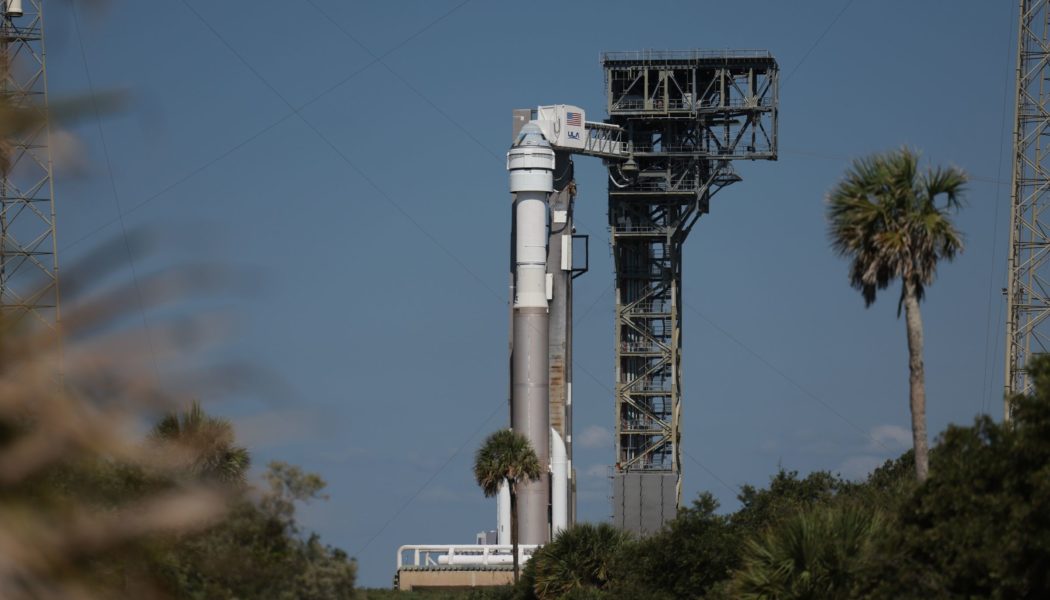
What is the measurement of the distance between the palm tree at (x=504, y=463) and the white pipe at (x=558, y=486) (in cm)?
1734

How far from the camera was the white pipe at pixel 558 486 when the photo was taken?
87.1 meters

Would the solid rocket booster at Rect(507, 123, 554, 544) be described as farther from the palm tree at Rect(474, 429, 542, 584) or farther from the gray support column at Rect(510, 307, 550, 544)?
the palm tree at Rect(474, 429, 542, 584)

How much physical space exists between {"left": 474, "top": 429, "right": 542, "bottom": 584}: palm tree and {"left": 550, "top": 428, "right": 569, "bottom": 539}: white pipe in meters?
17.3

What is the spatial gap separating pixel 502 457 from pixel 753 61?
38755 millimetres

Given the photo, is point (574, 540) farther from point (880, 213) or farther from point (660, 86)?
point (660, 86)

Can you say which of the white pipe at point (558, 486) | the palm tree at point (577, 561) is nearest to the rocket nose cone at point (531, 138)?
the white pipe at point (558, 486)

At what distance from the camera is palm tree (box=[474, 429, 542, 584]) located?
2685 inches

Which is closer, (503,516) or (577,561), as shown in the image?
(577,561)

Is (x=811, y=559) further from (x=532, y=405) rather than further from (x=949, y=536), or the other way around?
(x=532, y=405)

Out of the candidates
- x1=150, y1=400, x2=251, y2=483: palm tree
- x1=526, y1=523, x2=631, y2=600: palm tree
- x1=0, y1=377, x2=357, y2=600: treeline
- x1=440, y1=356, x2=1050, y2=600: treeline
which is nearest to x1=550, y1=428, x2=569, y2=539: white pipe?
x1=526, y1=523, x2=631, y2=600: palm tree

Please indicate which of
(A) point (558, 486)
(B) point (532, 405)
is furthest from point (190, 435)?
(A) point (558, 486)

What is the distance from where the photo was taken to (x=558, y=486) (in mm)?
87375

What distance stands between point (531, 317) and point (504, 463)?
19028mm

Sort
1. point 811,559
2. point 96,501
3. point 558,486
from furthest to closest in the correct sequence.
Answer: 1. point 558,486
2. point 811,559
3. point 96,501
